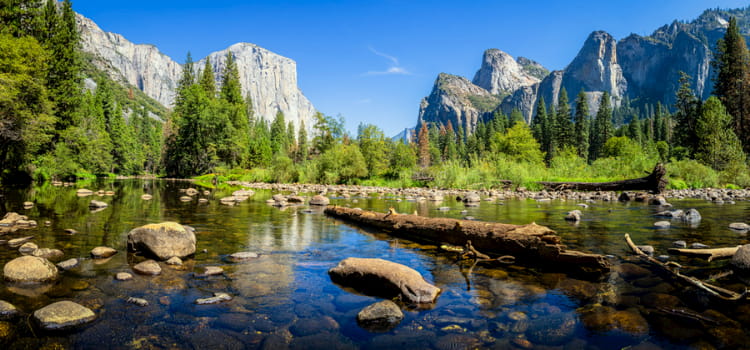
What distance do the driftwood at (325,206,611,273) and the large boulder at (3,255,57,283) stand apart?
248 inches

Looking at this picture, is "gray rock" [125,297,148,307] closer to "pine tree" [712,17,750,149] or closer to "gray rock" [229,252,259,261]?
"gray rock" [229,252,259,261]

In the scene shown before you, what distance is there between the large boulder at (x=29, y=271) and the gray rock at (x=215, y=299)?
92.6 inches

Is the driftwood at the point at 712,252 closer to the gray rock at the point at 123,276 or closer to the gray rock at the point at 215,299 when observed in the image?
the gray rock at the point at 215,299

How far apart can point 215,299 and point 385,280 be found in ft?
6.92

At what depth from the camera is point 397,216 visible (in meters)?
8.99

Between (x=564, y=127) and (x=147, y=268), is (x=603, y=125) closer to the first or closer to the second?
(x=564, y=127)

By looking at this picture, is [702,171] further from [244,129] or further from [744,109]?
[244,129]

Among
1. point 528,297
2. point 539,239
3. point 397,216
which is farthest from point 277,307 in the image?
point 397,216

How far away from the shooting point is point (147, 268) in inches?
205

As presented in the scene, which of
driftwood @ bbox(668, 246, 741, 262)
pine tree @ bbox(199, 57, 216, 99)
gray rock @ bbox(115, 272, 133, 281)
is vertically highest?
pine tree @ bbox(199, 57, 216, 99)

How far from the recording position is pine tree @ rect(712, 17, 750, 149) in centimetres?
4547

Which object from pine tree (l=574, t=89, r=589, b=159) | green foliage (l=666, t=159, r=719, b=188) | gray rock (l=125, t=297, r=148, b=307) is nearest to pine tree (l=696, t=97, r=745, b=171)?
green foliage (l=666, t=159, r=719, b=188)

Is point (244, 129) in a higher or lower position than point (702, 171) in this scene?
higher

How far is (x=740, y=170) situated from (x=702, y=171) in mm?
4997
